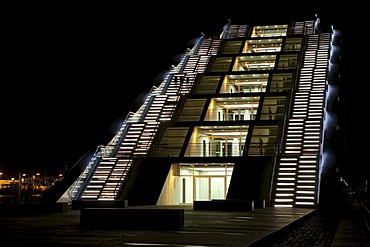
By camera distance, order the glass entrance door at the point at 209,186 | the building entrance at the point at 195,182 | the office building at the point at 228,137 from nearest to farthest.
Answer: the office building at the point at 228,137 < the building entrance at the point at 195,182 < the glass entrance door at the point at 209,186

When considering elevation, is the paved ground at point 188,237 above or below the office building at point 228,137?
below

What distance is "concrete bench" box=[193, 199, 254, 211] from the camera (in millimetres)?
21516

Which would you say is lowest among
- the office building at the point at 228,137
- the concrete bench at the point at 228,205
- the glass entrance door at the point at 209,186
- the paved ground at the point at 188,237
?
the paved ground at the point at 188,237

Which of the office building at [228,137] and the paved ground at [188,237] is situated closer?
the paved ground at [188,237]

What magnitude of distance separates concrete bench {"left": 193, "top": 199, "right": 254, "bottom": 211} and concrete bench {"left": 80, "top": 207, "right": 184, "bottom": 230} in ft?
28.2

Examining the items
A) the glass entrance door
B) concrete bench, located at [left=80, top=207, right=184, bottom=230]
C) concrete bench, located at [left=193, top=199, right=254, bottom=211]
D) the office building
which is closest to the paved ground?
concrete bench, located at [left=80, top=207, right=184, bottom=230]

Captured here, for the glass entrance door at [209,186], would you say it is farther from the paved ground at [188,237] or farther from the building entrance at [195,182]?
the paved ground at [188,237]

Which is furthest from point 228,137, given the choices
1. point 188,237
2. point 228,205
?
point 188,237

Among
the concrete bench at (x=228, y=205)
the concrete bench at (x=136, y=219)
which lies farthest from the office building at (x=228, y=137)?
the concrete bench at (x=136, y=219)

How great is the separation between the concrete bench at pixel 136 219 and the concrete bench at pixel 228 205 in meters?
8.59

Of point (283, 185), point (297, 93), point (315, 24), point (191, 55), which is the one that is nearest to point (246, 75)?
point (297, 93)

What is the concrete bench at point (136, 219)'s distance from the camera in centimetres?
1284

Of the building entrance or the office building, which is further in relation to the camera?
the building entrance

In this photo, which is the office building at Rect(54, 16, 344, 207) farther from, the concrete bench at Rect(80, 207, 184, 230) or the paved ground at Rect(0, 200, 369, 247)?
the paved ground at Rect(0, 200, 369, 247)
